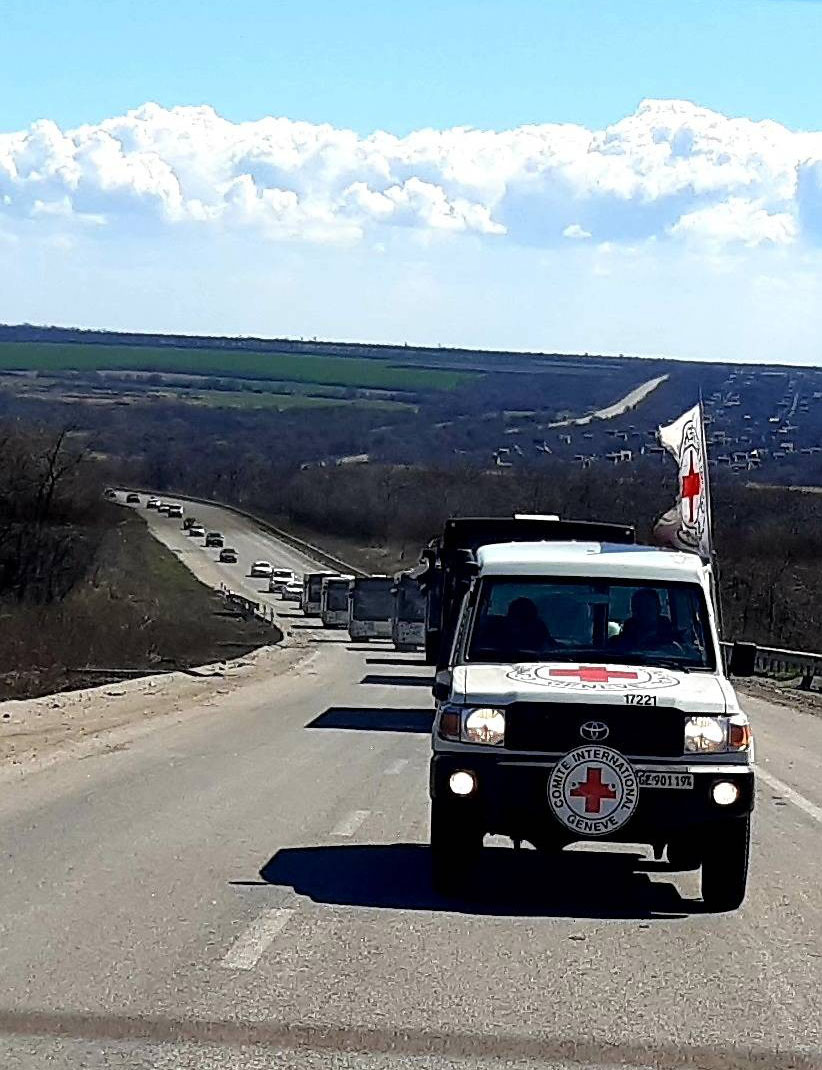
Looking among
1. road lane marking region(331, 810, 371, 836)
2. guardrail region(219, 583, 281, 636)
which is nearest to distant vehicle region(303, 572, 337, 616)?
guardrail region(219, 583, 281, 636)

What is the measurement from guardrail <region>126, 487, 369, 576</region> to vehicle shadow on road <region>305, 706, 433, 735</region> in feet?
185

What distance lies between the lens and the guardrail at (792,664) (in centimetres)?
3947

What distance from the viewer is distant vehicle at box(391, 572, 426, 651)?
43.3m

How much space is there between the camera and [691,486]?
23.6 m

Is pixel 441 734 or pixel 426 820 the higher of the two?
pixel 441 734

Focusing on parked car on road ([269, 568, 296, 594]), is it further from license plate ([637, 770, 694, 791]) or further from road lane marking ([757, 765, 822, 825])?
license plate ([637, 770, 694, 791])

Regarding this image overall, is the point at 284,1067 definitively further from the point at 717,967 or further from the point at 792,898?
the point at 792,898

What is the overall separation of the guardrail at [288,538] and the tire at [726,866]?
244 ft

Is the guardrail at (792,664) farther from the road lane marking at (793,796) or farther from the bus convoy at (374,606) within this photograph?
the road lane marking at (793,796)

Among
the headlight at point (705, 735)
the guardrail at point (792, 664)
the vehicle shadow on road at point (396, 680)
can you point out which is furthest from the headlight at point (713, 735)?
the guardrail at point (792, 664)

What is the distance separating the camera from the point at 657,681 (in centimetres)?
956

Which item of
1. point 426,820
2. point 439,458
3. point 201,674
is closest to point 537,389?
point 439,458

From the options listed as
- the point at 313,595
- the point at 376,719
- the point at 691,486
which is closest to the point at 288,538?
the point at 313,595

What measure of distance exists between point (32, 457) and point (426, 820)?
67508 millimetres
